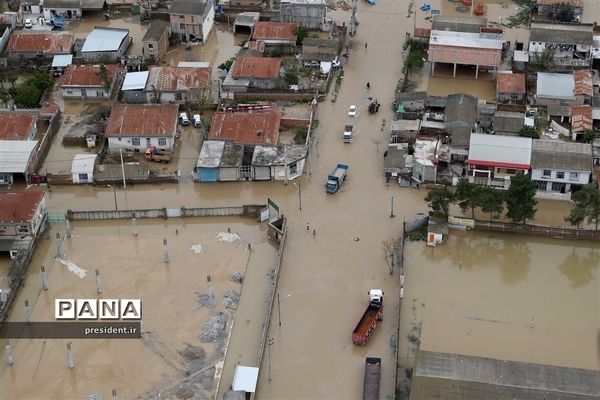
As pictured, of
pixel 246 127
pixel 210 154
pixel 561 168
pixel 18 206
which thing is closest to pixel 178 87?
pixel 246 127

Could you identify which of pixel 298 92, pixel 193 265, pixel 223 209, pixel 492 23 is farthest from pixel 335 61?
pixel 193 265

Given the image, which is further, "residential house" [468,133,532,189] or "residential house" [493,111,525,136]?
"residential house" [493,111,525,136]

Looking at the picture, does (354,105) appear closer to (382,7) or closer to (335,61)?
(335,61)

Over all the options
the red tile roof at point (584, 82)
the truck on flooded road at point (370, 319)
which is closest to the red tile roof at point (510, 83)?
the red tile roof at point (584, 82)

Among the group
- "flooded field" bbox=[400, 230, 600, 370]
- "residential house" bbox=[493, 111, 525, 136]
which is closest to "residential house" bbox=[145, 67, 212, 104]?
"residential house" bbox=[493, 111, 525, 136]

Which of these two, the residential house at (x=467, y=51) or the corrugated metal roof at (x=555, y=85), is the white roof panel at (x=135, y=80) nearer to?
the residential house at (x=467, y=51)

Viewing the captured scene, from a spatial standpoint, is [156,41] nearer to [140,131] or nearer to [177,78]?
[177,78]

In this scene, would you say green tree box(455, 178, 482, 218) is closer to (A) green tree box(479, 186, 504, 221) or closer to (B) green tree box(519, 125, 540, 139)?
(A) green tree box(479, 186, 504, 221)
